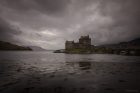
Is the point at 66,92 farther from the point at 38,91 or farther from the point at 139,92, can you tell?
the point at 139,92

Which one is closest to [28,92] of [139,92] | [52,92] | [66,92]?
[52,92]

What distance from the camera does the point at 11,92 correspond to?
1302cm

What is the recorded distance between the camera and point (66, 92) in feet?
43.6

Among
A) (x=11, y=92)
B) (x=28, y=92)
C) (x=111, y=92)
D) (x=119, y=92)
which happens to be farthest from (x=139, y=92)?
(x=11, y=92)

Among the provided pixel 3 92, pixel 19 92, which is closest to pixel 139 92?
pixel 19 92

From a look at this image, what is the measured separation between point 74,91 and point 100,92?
3379 mm

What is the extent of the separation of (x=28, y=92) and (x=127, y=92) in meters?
12.8

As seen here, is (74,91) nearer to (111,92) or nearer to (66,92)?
(66,92)

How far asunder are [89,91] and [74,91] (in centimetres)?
200

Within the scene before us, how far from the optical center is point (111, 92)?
13289 mm

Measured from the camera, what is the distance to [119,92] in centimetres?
1334

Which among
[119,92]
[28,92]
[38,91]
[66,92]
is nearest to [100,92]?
[119,92]

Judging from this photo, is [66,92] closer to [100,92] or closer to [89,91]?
[89,91]

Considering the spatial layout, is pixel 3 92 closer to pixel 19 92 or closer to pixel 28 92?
pixel 19 92
